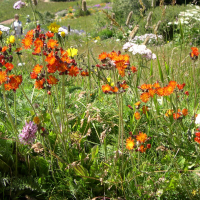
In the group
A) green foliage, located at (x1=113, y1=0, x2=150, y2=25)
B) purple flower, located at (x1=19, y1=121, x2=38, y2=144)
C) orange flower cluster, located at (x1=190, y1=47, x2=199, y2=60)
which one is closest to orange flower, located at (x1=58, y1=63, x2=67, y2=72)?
purple flower, located at (x1=19, y1=121, x2=38, y2=144)

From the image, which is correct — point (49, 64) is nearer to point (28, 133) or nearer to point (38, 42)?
point (38, 42)

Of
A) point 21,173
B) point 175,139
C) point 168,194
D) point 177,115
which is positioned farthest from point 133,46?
point 21,173

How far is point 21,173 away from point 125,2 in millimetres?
11074

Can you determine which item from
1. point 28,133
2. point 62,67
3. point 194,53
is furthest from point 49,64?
point 194,53

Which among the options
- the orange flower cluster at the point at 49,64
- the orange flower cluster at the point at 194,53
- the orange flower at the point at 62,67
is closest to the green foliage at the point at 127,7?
the orange flower cluster at the point at 194,53

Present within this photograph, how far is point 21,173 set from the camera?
1.17m

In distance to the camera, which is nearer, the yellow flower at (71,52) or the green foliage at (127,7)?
the yellow flower at (71,52)

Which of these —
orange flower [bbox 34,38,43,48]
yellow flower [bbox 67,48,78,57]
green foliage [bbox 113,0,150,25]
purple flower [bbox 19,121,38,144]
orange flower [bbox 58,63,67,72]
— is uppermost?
green foliage [bbox 113,0,150,25]

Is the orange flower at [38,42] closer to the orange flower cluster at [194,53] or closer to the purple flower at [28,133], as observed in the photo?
the purple flower at [28,133]

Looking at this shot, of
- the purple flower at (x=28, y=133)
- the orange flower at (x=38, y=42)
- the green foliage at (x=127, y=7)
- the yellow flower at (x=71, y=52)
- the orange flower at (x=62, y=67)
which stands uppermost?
the green foliage at (x=127, y=7)

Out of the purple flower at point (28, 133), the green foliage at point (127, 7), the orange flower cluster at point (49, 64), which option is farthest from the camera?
the green foliage at point (127, 7)

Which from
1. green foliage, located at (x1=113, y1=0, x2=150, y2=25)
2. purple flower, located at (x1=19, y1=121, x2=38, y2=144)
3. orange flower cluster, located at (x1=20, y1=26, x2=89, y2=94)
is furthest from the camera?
green foliage, located at (x1=113, y1=0, x2=150, y2=25)

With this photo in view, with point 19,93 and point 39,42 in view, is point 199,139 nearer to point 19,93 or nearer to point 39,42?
point 39,42

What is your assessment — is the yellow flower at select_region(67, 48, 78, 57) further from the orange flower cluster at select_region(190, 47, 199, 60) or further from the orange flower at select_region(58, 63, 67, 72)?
the orange flower cluster at select_region(190, 47, 199, 60)
